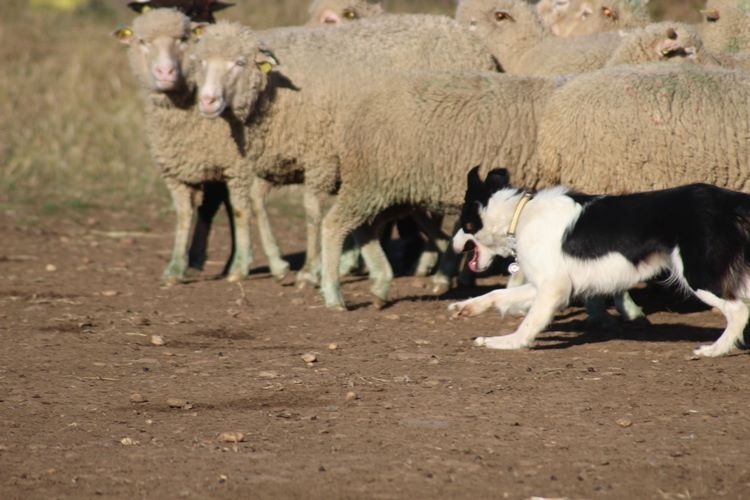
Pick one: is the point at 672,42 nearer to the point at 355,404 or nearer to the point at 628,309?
the point at 628,309

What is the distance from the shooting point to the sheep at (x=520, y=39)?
1059 cm

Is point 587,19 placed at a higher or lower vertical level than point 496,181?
higher

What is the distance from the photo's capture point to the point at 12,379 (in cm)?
663

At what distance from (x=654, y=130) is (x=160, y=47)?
169 inches

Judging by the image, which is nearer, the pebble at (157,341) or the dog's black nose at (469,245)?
the dog's black nose at (469,245)

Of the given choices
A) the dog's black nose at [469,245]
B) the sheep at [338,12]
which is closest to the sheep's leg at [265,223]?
the sheep at [338,12]

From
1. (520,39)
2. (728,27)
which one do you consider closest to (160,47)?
(520,39)

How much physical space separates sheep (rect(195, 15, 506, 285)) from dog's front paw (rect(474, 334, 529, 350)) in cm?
262

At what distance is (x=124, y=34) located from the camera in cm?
1070

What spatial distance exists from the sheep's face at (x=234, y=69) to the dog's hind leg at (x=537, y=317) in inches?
132

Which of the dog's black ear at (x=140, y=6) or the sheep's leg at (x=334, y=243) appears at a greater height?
the dog's black ear at (x=140, y=6)

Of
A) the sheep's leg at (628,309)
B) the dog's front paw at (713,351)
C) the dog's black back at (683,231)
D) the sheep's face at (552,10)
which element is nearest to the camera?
the dog's black back at (683,231)

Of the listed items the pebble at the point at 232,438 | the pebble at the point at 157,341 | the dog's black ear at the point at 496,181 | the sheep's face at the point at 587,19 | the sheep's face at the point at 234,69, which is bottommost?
the pebble at the point at 157,341

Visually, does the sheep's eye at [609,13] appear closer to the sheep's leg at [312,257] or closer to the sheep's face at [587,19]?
the sheep's face at [587,19]
